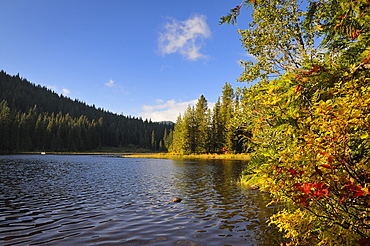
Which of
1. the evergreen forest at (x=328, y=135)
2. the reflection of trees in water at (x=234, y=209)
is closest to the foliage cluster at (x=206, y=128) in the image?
the reflection of trees in water at (x=234, y=209)

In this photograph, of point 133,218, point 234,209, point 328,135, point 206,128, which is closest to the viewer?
point 328,135

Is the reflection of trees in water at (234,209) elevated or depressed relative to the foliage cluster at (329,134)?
depressed

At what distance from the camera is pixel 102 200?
610 inches

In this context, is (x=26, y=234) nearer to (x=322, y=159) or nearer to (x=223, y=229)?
(x=223, y=229)

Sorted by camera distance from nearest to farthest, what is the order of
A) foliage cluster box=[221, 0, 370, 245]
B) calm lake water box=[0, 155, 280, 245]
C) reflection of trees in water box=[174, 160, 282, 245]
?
foliage cluster box=[221, 0, 370, 245] → calm lake water box=[0, 155, 280, 245] → reflection of trees in water box=[174, 160, 282, 245]

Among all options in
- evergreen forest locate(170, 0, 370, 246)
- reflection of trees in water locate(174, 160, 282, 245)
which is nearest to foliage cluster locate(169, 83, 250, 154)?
reflection of trees in water locate(174, 160, 282, 245)

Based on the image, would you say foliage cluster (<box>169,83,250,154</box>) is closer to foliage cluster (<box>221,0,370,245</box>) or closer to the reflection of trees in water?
the reflection of trees in water

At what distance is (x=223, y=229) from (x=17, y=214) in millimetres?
9885

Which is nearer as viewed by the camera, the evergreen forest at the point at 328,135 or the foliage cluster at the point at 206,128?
the evergreen forest at the point at 328,135

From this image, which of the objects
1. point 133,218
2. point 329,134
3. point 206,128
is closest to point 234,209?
point 133,218

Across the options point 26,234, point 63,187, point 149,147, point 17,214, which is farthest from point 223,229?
point 149,147

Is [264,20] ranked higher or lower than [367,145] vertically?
higher

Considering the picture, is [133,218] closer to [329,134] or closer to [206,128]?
[329,134]

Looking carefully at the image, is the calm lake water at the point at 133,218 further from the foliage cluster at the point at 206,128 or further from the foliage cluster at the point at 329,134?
the foliage cluster at the point at 206,128
